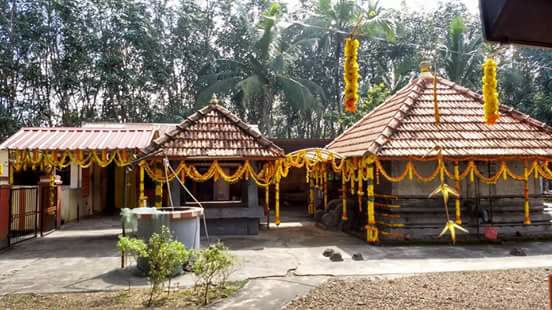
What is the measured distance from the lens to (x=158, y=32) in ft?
84.5

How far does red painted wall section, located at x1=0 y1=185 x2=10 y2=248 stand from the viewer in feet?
31.9

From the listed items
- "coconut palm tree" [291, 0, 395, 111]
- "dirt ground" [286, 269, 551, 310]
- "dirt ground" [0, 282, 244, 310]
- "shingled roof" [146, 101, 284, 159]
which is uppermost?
"coconut palm tree" [291, 0, 395, 111]

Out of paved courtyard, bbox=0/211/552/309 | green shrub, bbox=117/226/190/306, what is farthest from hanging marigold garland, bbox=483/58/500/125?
green shrub, bbox=117/226/190/306

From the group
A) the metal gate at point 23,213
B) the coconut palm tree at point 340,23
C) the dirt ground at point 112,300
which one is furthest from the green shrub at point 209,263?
the coconut palm tree at point 340,23

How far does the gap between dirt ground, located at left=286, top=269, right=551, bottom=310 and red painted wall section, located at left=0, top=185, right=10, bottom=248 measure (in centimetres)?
806

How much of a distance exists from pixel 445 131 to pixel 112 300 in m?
9.10

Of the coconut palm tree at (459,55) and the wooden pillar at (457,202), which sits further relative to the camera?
the coconut palm tree at (459,55)

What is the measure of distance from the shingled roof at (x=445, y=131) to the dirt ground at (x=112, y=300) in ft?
18.4

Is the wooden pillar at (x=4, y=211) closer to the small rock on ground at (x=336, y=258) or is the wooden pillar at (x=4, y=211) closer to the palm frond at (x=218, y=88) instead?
the small rock on ground at (x=336, y=258)

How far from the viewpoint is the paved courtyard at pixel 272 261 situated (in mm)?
6750

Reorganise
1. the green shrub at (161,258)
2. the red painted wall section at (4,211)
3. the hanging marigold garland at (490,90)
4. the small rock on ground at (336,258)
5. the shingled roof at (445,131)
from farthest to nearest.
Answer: the shingled roof at (445,131), the red painted wall section at (4,211), the hanging marigold garland at (490,90), the small rock on ground at (336,258), the green shrub at (161,258)

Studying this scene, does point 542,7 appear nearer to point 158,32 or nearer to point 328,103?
point 158,32

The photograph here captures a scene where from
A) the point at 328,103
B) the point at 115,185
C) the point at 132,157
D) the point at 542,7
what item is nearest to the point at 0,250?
the point at 132,157

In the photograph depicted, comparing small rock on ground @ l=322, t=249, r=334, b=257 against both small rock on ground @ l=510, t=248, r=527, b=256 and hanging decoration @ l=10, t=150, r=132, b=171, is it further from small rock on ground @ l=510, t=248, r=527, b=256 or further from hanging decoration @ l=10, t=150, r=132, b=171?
hanging decoration @ l=10, t=150, r=132, b=171
